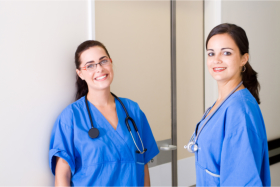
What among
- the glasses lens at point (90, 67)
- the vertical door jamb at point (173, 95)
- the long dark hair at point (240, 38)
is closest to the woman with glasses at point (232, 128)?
the long dark hair at point (240, 38)

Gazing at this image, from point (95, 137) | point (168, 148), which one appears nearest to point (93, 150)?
point (95, 137)

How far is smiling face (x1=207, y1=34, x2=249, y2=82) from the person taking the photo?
4.02ft

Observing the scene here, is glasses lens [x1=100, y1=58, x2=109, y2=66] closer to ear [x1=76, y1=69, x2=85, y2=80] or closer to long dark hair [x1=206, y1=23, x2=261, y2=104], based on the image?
ear [x1=76, y1=69, x2=85, y2=80]

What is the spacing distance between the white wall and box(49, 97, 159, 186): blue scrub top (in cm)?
8

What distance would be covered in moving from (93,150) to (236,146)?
25.0 inches

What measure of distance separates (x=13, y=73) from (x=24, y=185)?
511 mm

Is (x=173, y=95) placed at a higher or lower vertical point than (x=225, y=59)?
lower

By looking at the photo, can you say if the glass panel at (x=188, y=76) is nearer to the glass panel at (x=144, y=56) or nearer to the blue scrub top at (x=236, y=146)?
the glass panel at (x=144, y=56)

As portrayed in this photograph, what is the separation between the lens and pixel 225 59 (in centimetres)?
123

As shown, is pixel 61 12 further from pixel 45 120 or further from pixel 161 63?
pixel 161 63

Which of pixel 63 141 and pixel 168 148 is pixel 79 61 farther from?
A: pixel 168 148

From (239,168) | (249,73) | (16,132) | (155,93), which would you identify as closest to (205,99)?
(155,93)

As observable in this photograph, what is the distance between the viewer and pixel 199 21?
7.28ft

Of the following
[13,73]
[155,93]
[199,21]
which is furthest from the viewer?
[199,21]
